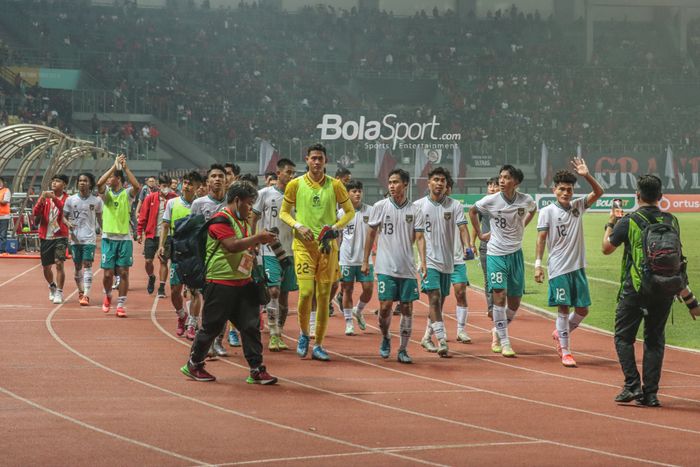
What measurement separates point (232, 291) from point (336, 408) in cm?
163

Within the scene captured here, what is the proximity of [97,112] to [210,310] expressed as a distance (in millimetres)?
42322

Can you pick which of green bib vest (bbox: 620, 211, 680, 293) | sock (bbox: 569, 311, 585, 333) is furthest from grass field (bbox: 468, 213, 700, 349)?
green bib vest (bbox: 620, 211, 680, 293)

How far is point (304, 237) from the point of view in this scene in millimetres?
10211

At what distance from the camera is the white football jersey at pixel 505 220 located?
440 inches

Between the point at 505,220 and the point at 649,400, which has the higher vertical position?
the point at 505,220

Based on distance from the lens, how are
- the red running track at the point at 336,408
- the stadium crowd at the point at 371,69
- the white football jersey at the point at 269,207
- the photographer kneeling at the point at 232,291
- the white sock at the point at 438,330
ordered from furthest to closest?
the stadium crowd at the point at 371,69, the white football jersey at the point at 269,207, the white sock at the point at 438,330, the photographer kneeling at the point at 232,291, the red running track at the point at 336,408

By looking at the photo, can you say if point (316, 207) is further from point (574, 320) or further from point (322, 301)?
point (574, 320)

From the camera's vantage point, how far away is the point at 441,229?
11.2 meters

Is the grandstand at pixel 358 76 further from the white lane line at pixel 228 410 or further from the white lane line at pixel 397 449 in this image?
the white lane line at pixel 397 449

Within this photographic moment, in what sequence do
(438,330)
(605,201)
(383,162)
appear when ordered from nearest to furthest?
(438,330)
(605,201)
(383,162)

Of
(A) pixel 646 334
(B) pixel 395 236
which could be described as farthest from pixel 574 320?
(A) pixel 646 334

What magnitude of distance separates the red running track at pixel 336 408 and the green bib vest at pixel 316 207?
4.72 ft

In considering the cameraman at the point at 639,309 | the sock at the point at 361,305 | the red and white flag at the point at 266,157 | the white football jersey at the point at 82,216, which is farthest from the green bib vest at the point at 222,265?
the red and white flag at the point at 266,157

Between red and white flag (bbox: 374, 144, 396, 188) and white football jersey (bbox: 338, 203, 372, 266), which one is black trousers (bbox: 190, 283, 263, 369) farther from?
red and white flag (bbox: 374, 144, 396, 188)
